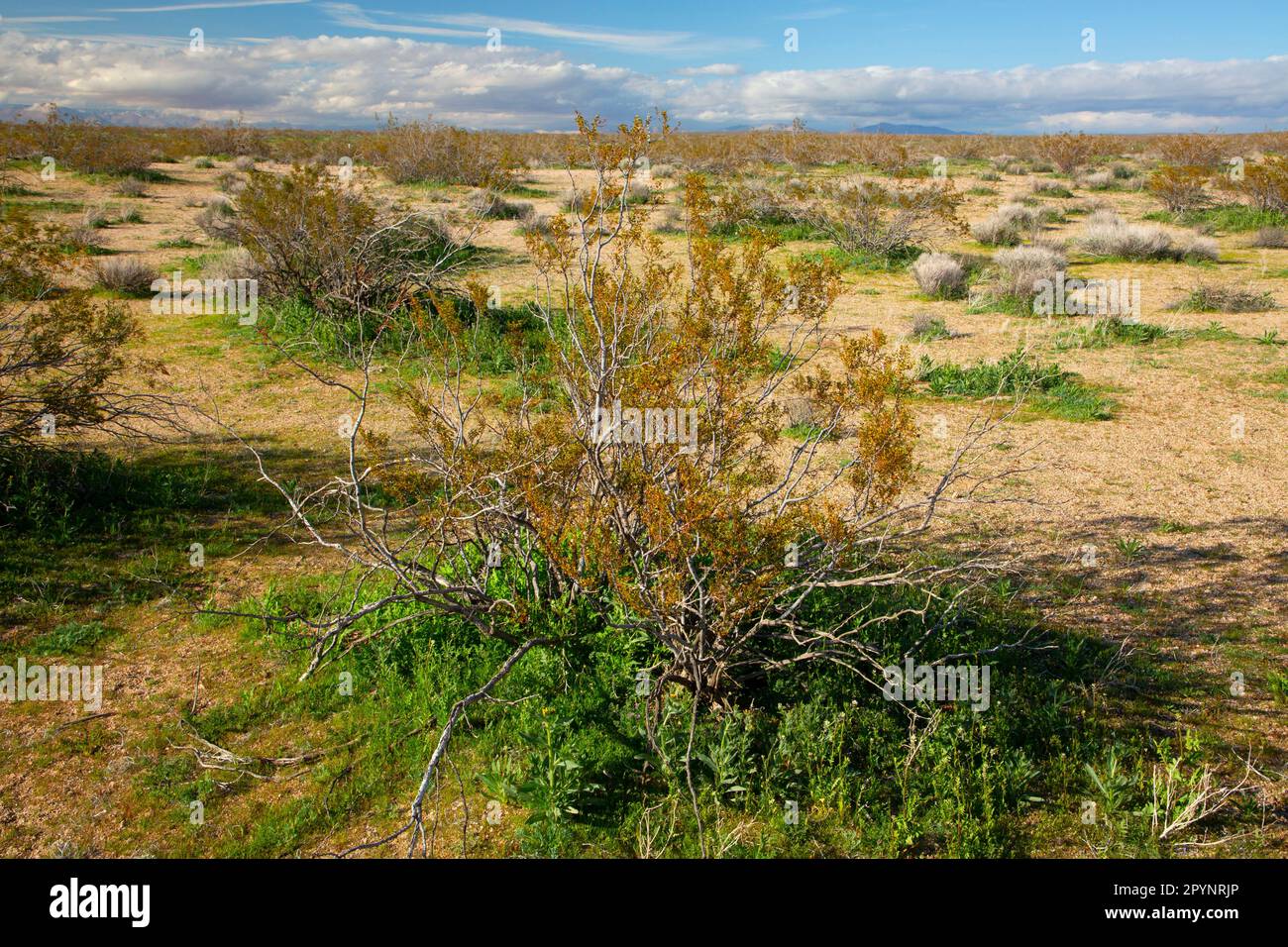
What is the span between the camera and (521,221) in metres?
17.7

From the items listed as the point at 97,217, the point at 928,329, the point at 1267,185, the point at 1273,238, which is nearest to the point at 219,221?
the point at 97,217

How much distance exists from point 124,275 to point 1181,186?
21438 millimetres

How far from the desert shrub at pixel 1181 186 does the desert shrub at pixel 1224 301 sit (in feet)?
28.7

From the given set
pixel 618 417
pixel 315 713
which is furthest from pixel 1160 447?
pixel 315 713

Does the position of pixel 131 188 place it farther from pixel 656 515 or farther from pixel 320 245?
pixel 656 515

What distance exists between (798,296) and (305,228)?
7.95 metres

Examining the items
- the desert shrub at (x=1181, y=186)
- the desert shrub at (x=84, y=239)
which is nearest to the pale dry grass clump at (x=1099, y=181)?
the desert shrub at (x=1181, y=186)

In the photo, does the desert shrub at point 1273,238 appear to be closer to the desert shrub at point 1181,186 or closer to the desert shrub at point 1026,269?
the desert shrub at point 1181,186

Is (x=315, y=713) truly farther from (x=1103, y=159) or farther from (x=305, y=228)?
(x=1103, y=159)

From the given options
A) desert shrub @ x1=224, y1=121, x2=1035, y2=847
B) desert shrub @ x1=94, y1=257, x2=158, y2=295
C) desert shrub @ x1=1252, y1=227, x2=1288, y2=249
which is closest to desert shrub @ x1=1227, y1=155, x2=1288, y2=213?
desert shrub @ x1=1252, y1=227, x2=1288, y2=249

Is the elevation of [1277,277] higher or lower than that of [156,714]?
higher

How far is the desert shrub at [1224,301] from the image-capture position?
11086 mm

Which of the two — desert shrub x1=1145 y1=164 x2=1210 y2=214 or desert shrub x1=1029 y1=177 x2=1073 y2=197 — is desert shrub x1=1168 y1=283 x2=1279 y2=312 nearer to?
desert shrub x1=1145 y1=164 x2=1210 y2=214

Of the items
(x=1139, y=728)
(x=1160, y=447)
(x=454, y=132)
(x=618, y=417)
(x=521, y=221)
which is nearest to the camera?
(x=618, y=417)
